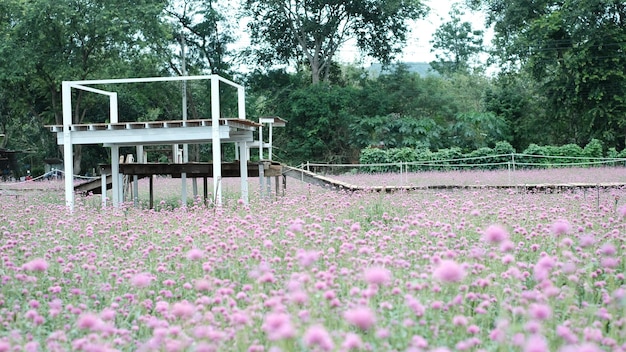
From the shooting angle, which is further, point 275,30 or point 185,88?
point 275,30

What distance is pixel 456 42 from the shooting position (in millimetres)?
58719

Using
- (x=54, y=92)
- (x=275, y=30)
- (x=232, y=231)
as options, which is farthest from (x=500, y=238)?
(x=275, y=30)

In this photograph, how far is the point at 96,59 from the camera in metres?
30.0

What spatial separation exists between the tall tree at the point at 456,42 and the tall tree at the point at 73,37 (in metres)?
33.8

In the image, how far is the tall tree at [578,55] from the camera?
29.3m

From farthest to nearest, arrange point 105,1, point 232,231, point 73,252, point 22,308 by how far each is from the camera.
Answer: point 105,1, point 73,252, point 232,231, point 22,308

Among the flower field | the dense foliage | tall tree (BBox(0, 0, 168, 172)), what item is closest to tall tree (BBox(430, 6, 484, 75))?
the dense foliage

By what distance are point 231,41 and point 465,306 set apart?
115 feet

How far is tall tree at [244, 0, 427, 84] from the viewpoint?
→ 36.8 m

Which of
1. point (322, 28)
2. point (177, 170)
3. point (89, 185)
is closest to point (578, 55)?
point (322, 28)

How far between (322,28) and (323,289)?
3425 centimetres

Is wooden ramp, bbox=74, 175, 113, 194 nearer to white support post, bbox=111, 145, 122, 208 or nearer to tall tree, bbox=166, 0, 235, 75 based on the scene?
white support post, bbox=111, 145, 122, 208

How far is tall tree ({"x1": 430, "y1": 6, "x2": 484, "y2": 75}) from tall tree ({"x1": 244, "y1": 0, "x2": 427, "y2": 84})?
2062 cm

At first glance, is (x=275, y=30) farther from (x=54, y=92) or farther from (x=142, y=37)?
(x=54, y=92)
